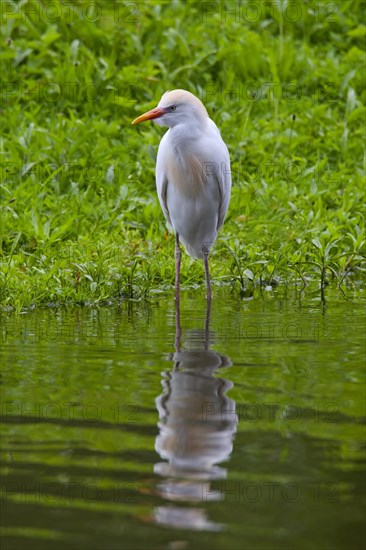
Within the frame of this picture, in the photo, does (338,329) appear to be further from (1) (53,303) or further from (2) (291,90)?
(2) (291,90)

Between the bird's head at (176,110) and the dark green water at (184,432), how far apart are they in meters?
1.30

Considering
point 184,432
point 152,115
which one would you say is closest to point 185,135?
point 152,115

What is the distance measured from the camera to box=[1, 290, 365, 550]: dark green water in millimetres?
3377

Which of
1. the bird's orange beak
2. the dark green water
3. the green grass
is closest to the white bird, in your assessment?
the bird's orange beak

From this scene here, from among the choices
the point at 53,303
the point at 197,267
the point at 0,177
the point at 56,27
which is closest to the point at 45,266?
the point at 53,303

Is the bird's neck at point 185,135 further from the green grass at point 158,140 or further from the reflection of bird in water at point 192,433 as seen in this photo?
the reflection of bird in water at point 192,433

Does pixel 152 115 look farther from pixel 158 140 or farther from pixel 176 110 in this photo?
pixel 158 140

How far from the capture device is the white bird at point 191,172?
23.6ft

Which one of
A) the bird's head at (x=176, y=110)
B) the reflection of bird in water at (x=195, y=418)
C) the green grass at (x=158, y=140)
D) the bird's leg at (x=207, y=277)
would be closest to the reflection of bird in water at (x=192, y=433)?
the reflection of bird in water at (x=195, y=418)

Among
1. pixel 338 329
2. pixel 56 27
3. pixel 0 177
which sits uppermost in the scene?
pixel 56 27

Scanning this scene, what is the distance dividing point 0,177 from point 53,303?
254 centimetres

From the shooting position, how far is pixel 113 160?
10461 millimetres

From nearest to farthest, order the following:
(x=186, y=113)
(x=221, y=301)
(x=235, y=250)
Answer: (x=186, y=113)
(x=221, y=301)
(x=235, y=250)

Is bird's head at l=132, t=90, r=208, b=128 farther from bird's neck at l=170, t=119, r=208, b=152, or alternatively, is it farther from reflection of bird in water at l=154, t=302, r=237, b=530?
reflection of bird in water at l=154, t=302, r=237, b=530
